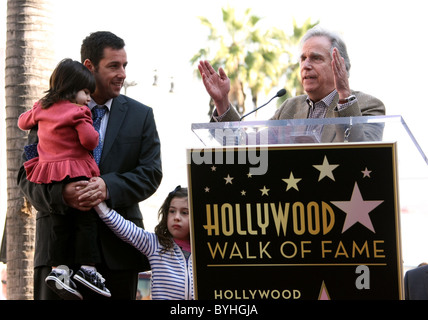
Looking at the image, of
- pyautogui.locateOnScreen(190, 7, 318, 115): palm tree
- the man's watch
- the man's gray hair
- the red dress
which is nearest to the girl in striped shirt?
the red dress

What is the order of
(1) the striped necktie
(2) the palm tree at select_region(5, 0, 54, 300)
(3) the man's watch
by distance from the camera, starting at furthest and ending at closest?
(2) the palm tree at select_region(5, 0, 54, 300), (1) the striped necktie, (3) the man's watch

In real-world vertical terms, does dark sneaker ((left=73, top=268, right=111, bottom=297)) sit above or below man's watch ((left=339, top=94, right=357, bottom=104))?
below

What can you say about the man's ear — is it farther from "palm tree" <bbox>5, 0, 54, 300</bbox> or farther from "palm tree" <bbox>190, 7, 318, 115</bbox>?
"palm tree" <bbox>190, 7, 318, 115</bbox>

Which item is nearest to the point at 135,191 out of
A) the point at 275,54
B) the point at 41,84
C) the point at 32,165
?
the point at 32,165

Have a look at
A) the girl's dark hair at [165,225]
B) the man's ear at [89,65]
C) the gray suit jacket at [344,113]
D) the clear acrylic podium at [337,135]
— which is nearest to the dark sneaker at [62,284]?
the girl's dark hair at [165,225]

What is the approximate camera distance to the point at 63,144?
13.1ft

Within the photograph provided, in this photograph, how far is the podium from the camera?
2.49 metres

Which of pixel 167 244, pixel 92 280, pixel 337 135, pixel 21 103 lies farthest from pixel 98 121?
pixel 21 103

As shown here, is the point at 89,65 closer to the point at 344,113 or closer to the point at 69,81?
the point at 69,81

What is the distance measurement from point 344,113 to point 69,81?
66.4 inches

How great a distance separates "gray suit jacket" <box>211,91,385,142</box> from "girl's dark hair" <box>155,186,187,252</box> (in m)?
1.04
